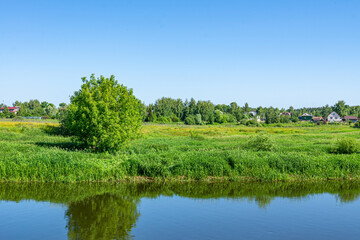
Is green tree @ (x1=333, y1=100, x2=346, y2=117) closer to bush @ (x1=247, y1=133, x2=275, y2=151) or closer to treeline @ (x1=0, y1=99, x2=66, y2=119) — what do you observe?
treeline @ (x1=0, y1=99, x2=66, y2=119)

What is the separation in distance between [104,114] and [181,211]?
47.1 feet

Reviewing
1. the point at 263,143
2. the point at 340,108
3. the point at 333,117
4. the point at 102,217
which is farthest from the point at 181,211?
the point at 340,108

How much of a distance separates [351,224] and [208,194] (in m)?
8.73

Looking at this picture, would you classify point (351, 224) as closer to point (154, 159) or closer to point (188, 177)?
point (188, 177)

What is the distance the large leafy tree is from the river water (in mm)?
7012

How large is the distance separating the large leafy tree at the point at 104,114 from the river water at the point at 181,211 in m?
7.01

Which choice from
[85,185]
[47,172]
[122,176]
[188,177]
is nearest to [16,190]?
[47,172]

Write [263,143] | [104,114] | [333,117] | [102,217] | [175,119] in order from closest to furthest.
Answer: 1. [102,217]
2. [104,114]
3. [263,143]
4. [175,119]
5. [333,117]

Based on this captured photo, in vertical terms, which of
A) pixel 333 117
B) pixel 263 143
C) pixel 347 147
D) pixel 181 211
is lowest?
pixel 181 211

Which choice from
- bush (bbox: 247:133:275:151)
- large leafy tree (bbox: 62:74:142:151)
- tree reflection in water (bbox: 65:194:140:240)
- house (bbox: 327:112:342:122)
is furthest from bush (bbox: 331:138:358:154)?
house (bbox: 327:112:342:122)

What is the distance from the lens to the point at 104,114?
28453mm

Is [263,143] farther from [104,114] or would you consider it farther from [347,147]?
[104,114]

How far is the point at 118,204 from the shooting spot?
18531mm

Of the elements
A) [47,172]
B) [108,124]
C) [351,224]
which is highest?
[108,124]
